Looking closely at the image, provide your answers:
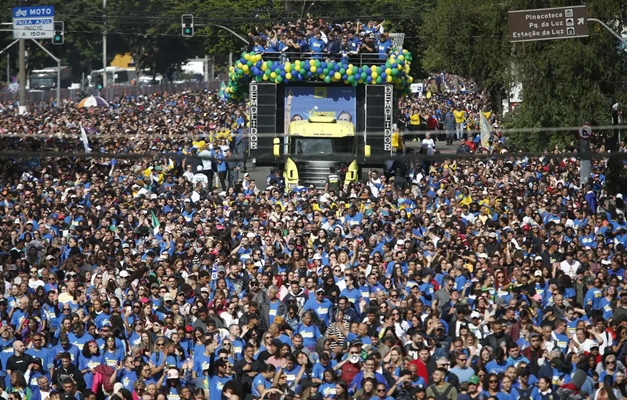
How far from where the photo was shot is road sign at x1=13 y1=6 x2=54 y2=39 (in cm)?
5588

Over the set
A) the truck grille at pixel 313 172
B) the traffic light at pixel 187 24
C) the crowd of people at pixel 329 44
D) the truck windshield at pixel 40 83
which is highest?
the traffic light at pixel 187 24

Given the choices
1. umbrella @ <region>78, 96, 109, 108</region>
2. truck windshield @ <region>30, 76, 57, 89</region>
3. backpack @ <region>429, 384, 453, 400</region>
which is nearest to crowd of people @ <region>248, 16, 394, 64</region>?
backpack @ <region>429, 384, 453, 400</region>

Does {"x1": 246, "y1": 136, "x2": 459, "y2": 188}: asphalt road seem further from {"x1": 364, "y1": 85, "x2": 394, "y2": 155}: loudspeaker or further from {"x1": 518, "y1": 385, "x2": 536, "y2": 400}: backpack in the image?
{"x1": 518, "y1": 385, "x2": 536, "y2": 400}: backpack

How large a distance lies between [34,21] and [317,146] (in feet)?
84.5

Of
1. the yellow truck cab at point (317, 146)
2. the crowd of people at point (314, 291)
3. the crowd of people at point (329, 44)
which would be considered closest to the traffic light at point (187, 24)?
the crowd of people at point (329, 44)

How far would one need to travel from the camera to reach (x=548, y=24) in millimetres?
32375

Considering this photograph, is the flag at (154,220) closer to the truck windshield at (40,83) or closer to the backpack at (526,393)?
the backpack at (526,393)

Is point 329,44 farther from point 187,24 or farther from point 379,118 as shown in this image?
point 187,24

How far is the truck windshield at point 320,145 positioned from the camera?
33.6 m

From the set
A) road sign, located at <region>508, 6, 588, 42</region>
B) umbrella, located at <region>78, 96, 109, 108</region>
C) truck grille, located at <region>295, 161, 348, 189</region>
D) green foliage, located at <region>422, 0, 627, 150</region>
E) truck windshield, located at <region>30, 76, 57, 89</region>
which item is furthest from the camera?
truck windshield, located at <region>30, 76, 57, 89</region>

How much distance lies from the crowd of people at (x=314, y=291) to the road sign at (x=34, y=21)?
27962 mm

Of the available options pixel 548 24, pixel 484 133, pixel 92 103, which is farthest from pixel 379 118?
pixel 92 103

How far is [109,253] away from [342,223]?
4032 millimetres

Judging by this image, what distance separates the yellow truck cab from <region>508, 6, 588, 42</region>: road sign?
4.47m
